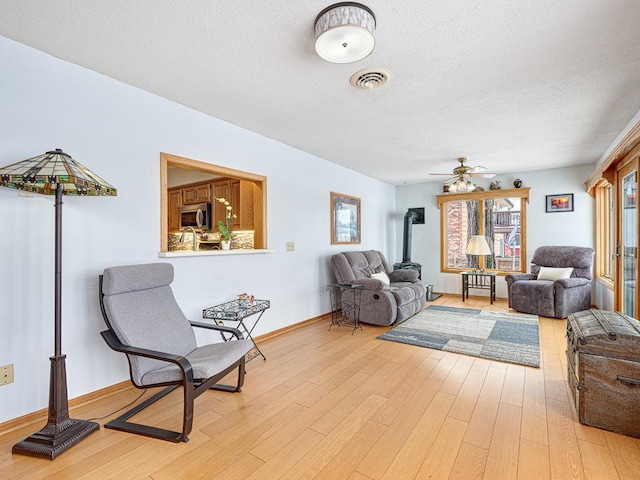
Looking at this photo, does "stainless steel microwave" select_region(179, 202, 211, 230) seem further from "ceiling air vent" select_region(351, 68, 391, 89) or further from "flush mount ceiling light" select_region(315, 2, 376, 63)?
"flush mount ceiling light" select_region(315, 2, 376, 63)

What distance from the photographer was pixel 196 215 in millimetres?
5441

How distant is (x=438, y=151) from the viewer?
4.54m

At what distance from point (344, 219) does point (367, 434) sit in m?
3.83

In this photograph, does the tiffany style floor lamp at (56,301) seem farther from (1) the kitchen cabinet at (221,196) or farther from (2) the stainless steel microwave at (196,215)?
(2) the stainless steel microwave at (196,215)

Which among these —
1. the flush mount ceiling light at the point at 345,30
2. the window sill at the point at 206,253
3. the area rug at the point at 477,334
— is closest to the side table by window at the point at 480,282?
the area rug at the point at 477,334

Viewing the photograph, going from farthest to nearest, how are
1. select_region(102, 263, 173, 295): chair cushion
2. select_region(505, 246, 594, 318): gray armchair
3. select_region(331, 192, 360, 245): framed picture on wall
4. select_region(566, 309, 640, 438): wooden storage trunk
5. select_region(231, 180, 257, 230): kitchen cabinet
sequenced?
select_region(331, 192, 360, 245): framed picture on wall
select_region(505, 246, 594, 318): gray armchair
select_region(231, 180, 257, 230): kitchen cabinet
select_region(102, 263, 173, 295): chair cushion
select_region(566, 309, 640, 438): wooden storage trunk

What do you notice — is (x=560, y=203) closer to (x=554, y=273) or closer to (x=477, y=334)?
(x=554, y=273)

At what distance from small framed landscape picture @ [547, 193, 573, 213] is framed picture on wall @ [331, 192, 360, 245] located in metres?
3.43

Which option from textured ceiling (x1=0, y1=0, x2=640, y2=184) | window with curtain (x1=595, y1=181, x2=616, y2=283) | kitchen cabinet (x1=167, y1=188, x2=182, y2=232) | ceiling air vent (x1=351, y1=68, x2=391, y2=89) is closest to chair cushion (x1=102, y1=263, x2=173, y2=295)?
textured ceiling (x1=0, y1=0, x2=640, y2=184)

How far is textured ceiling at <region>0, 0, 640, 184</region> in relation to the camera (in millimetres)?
1759

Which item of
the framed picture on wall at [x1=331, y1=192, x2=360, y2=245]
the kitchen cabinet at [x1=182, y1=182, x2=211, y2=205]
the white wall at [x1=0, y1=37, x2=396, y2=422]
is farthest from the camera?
the kitchen cabinet at [x1=182, y1=182, x2=211, y2=205]

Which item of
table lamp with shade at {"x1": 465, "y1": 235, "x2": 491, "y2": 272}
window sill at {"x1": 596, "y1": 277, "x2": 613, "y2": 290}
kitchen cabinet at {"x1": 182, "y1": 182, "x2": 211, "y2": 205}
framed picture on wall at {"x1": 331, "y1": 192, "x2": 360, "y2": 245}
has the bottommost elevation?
window sill at {"x1": 596, "y1": 277, "x2": 613, "y2": 290}

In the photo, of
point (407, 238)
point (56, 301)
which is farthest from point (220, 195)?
point (407, 238)

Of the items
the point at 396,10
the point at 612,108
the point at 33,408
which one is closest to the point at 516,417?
the point at 396,10
